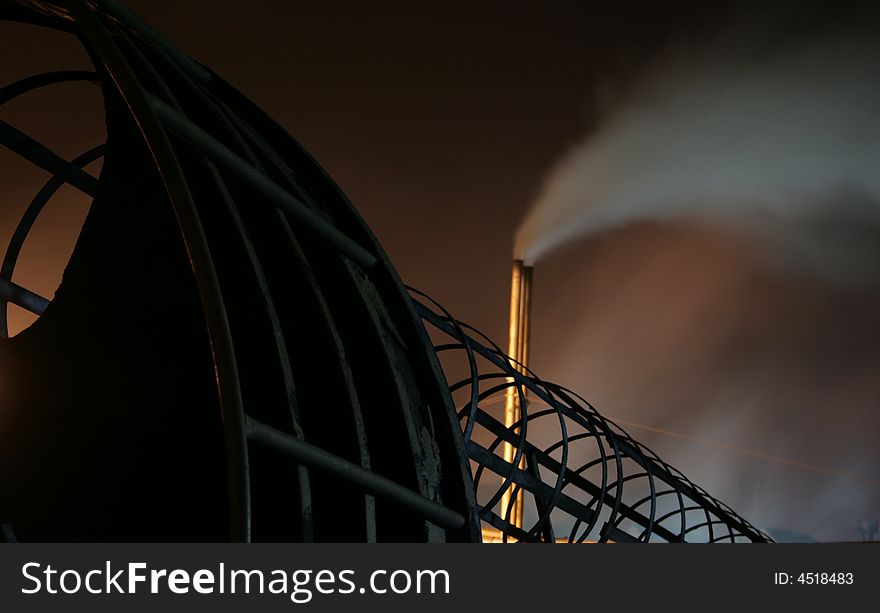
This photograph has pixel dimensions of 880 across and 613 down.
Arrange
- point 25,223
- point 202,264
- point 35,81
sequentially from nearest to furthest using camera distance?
1. point 202,264
2. point 35,81
3. point 25,223

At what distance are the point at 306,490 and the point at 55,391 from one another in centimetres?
138

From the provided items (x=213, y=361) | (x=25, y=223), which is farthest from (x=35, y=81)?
(x=213, y=361)

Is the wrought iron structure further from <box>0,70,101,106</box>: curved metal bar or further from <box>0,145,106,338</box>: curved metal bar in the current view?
<box>0,145,106,338</box>: curved metal bar

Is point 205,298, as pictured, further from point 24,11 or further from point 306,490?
point 24,11

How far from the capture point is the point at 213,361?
1.95 metres

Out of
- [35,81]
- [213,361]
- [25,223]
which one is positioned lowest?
[213,361]

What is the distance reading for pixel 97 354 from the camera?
2.88 metres

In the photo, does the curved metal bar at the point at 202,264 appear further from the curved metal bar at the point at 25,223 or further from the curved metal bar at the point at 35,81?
the curved metal bar at the point at 25,223

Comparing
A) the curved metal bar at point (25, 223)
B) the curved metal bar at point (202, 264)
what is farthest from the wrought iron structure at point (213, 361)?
the curved metal bar at point (25, 223)

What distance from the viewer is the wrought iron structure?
222 centimetres

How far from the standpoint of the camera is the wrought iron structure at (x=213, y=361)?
2.22 m

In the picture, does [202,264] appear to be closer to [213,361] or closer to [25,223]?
[213,361]

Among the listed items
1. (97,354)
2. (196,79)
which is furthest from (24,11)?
(97,354)
